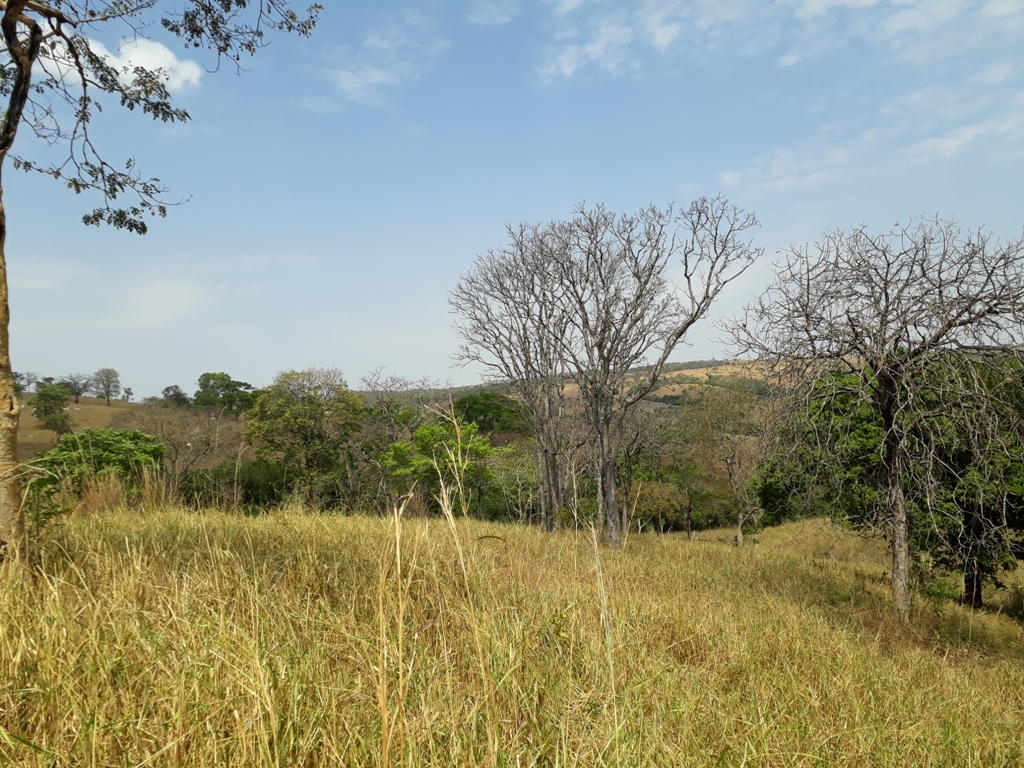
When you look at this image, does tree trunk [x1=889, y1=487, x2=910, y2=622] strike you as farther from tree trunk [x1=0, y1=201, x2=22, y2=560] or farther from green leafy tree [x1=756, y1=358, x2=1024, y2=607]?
tree trunk [x1=0, y1=201, x2=22, y2=560]

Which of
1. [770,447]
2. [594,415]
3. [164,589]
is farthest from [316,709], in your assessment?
[594,415]

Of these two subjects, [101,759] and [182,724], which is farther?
[182,724]

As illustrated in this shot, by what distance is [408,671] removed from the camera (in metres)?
1.91

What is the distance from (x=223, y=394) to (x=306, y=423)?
91.0 feet

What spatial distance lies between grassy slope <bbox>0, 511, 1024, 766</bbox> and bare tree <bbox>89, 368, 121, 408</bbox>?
70.7m

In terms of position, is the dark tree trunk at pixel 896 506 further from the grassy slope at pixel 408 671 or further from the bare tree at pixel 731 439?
the bare tree at pixel 731 439

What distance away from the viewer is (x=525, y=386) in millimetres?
18000

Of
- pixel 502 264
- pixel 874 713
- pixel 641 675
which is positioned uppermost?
pixel 502 264

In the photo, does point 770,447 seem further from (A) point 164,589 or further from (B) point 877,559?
(B) point 877,559

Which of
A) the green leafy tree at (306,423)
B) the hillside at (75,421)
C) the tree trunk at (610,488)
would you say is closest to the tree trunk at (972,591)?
the tree trunk at (610,488)

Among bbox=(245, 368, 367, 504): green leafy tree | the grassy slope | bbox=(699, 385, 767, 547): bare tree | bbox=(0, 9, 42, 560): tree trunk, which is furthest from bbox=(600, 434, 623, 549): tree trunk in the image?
bbox=(245, 368, 367, 504): green leafy tree

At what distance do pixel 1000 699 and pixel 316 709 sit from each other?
20.2 ft

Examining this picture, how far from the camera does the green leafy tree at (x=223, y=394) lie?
159 feet

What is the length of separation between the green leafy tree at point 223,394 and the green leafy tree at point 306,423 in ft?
68.4
